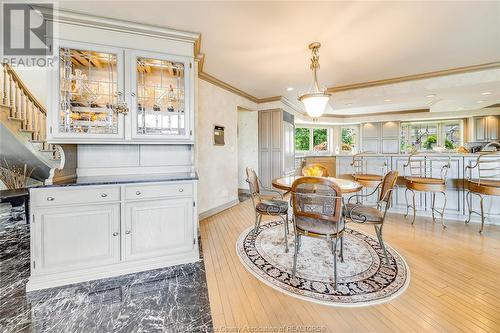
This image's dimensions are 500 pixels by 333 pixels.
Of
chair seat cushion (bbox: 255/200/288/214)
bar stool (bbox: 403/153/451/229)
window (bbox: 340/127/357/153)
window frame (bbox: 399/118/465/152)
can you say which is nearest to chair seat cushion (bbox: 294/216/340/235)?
chair seat cushion (bbox: 255/200/288/214)

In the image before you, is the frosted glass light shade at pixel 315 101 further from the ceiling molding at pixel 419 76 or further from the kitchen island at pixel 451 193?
the kitchen island at pixel 451 193

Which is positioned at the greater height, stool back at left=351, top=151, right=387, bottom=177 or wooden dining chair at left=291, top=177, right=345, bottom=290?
stool back at left=351, top=151, right=387, bottom=177

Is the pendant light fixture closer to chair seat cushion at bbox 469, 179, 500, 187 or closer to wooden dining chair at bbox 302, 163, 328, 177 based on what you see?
wooden dining chair at bbox 302, 163, 328, 177

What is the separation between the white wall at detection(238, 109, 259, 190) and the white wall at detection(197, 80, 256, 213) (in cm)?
83

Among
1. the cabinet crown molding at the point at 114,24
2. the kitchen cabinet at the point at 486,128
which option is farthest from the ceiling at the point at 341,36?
the kitchen cabinet at the point at 486,128

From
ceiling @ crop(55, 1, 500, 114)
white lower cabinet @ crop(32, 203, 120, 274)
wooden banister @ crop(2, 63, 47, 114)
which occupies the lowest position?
white lower cabinet @ crop(32, 203, 120, 274)

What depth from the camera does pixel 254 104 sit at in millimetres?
5562

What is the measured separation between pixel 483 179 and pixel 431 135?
5.40m

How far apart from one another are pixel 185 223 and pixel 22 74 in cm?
433

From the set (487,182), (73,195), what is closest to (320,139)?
(487,182)

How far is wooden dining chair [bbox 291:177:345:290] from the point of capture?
72.6 inches

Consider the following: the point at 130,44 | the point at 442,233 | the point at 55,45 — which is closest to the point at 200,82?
the point at 130,44

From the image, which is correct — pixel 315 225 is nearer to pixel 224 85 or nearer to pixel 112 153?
pixel 112 153

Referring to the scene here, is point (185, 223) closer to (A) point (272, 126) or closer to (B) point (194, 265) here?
(B) point (194, 265)
